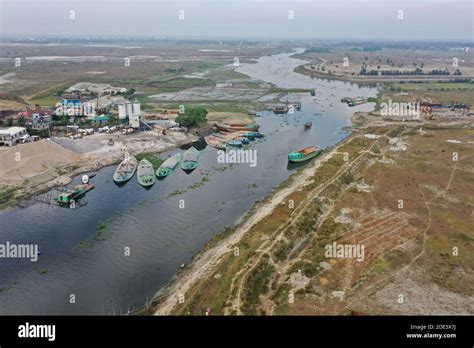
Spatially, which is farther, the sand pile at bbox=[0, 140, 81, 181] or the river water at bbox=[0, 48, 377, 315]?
the sand pile at bbox=[0, 140, 81, 181]

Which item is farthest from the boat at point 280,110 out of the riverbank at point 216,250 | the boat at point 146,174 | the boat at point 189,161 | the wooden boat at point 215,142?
the boat at point 146,174

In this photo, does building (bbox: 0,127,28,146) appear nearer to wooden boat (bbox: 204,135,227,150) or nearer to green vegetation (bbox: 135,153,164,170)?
green vegetation (bbox: 135,153,164,170)

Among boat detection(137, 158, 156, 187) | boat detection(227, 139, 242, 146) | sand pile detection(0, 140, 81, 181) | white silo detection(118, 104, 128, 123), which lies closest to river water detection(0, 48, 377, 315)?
boat detection(137, 158, 156, 187)

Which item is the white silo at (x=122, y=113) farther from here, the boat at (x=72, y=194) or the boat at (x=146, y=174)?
the boat at (x=72, y=194)

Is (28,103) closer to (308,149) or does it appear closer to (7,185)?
(7,185)

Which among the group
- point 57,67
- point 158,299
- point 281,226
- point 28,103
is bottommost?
point 158,299
